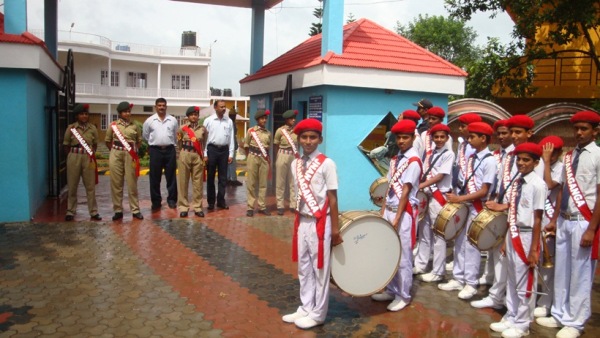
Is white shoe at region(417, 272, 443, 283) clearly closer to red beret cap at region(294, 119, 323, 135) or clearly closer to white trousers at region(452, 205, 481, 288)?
white trousers at region(452, 205, 481, 288)

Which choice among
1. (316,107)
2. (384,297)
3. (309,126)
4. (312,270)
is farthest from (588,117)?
(316,107)

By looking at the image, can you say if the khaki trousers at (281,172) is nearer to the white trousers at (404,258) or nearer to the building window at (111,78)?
the white trousers at (404,258)

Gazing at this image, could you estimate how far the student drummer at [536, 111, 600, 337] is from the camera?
491cm

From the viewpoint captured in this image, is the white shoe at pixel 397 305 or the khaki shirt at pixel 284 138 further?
the khaki shirt at pixel 284 138

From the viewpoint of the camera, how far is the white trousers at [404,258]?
553 cm

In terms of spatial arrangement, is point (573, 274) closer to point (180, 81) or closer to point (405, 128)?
point (405, 128)

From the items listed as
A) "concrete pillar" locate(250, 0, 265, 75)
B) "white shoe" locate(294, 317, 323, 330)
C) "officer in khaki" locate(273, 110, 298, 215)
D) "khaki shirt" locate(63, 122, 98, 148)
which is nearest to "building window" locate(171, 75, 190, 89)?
"concrete pillar" locate(250, 0, 265, 75)

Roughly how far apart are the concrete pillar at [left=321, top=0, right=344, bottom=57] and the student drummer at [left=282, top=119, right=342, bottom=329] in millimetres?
6136

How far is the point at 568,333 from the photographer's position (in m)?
4.96

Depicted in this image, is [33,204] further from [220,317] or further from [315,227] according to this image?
[315,227]

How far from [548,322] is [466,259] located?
1.08 metres

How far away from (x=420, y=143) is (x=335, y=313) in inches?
104

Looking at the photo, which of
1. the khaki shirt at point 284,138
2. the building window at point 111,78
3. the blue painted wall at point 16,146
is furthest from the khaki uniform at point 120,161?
the building window at point 111,78

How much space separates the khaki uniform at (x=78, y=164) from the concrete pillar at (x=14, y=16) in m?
1.80
